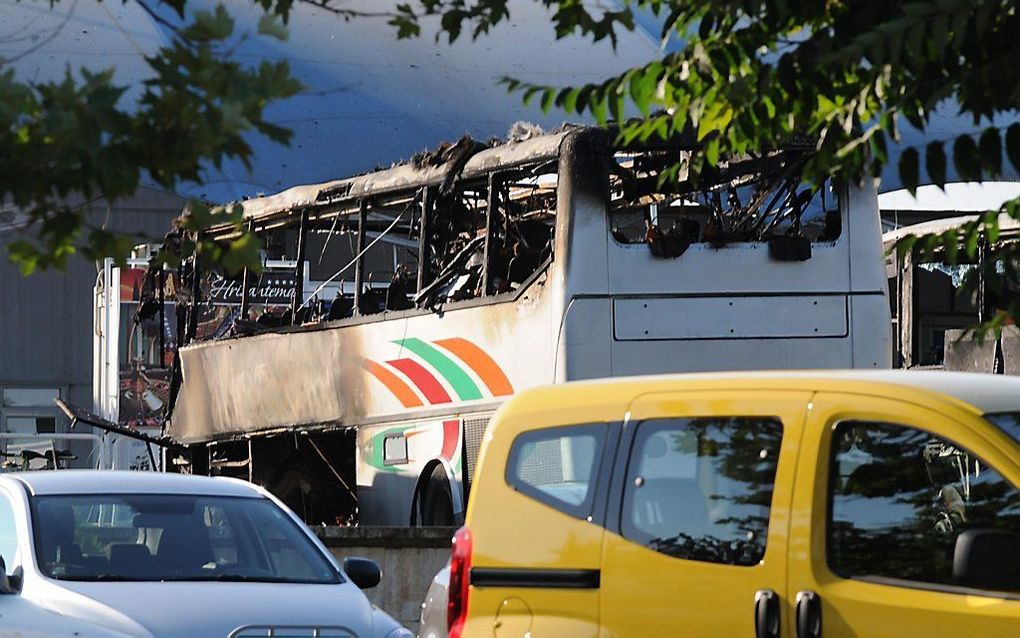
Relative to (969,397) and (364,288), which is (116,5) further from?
(969,397)

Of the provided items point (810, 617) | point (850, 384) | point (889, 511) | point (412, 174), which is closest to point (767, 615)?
point (810, 617)

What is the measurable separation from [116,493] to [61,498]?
0.27 meters

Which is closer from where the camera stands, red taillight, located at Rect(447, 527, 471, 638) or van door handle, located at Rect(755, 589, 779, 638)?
van door handle, located at Rect(755, 589, 779, 638)

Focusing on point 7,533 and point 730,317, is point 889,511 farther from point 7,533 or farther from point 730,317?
point 730,317

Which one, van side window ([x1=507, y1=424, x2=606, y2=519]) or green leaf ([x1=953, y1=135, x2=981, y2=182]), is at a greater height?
green leaf ([x1=953, y1=135, x2=981, y2=182])

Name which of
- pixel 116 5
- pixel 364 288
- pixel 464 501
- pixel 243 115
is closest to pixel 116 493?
pixel 243 115

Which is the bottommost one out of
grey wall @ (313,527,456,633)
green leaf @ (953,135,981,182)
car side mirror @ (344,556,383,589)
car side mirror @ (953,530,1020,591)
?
grey wall @ (313,527,456,633)

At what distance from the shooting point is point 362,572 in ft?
31.7

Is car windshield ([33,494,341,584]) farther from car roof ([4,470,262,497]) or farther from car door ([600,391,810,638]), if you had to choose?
car door ([600,391,810,638])

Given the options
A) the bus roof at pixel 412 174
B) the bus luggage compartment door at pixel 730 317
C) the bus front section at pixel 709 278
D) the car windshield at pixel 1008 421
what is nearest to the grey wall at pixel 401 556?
the bus front section at pixel 709 278

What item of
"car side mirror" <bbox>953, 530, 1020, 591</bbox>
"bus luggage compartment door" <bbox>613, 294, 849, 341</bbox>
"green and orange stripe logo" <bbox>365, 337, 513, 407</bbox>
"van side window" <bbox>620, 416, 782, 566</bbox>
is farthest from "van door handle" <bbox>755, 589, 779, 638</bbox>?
"green and orange stripe logo" <bbox>365, 337, 513, 407</bbox>

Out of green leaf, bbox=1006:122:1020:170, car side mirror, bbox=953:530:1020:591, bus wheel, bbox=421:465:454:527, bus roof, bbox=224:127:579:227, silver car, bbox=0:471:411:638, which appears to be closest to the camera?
green leaf, bbox=1006:122:1020:170

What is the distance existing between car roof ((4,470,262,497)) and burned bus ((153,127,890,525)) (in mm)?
5592

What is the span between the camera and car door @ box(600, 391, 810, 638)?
6738 millimetres
